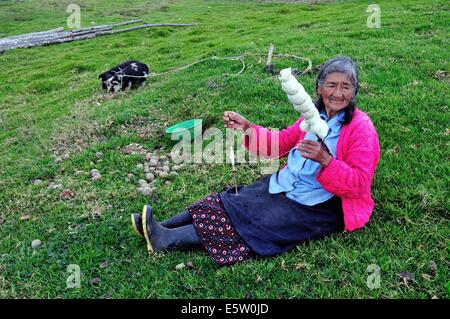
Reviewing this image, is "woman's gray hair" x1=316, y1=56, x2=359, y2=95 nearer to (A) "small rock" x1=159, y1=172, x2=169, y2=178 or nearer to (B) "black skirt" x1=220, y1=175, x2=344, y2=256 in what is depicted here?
(B) "black skirt" x1=220, y1=175, x2=344, y2=256

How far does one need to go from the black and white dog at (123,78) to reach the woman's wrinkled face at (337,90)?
936 centimetres

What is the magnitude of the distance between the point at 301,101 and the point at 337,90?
1.02m

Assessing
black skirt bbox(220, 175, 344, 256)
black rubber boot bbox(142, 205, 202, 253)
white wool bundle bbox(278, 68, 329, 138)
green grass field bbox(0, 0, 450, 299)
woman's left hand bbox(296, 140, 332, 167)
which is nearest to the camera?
white wool bundle bbox(278, 68, 329, 138)

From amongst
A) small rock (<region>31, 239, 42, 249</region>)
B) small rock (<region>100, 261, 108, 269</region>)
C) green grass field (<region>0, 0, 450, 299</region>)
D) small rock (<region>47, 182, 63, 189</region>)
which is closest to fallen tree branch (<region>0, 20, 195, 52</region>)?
green grass field (<region>0, 0, 450, 299</region>)

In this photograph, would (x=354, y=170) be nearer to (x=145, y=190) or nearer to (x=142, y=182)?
(x=145, y=190)

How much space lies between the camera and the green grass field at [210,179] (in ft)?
15.0

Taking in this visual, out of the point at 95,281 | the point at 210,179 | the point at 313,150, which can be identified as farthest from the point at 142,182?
the point at 313,150

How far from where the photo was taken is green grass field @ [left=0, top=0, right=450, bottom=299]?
457 centimetres

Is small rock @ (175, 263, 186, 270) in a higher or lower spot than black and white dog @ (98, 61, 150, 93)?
lower

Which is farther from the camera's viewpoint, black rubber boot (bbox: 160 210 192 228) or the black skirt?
black rubber boot (bbox: 160 210 192 228)

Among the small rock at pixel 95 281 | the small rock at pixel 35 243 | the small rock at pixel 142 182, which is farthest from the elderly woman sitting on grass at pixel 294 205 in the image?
the small rock at pixel 142 182

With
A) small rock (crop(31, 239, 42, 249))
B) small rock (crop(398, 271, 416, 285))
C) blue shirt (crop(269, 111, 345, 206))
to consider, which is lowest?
small rock (crop(31, 239, 42, 249))
